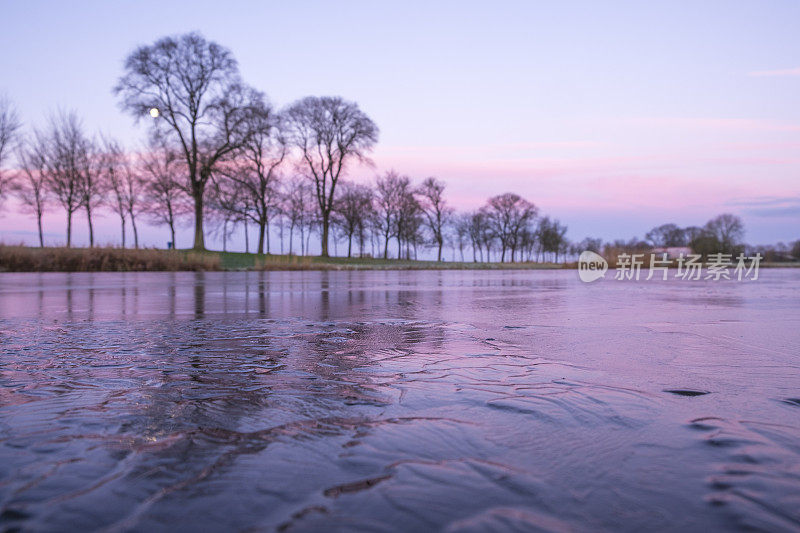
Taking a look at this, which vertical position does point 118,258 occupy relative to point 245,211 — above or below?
below

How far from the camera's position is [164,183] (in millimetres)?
36094

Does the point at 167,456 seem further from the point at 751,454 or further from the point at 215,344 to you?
the point at 215,344

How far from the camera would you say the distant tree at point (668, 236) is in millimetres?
96406

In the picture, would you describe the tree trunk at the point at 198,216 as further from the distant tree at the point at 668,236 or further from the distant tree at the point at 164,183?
the distant tree at the point at 668,236

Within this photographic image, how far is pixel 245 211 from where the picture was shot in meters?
39.6

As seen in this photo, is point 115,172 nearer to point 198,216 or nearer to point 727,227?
point 198,216

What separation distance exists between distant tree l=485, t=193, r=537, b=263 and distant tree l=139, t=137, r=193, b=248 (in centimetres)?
4330

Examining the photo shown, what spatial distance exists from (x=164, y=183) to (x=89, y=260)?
18775mm

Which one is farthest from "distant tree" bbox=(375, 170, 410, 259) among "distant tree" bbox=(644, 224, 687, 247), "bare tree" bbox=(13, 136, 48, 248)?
"distant tree" bbox=(644, 224, 687, 247)

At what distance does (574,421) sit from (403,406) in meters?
0.57

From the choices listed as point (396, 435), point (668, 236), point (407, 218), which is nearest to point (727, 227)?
point (668, 236)

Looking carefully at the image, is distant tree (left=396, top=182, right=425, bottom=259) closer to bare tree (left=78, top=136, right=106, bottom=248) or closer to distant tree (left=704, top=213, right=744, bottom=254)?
bare tree (left=78, top=136, right=106, bottom=248)

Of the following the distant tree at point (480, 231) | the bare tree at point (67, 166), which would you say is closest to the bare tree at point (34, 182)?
the bare tree at point (67, 166)

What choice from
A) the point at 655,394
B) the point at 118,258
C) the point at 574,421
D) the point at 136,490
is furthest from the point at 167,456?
the point at 118,258
